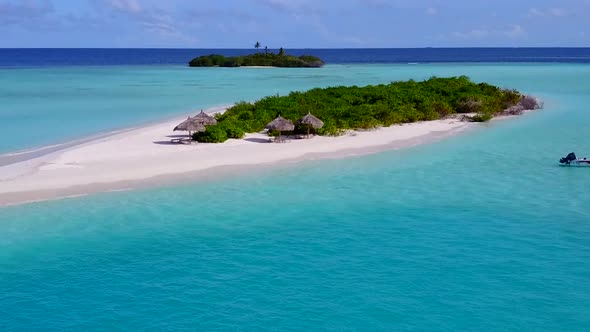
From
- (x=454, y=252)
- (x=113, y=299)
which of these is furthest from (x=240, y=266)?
(x=454, y=252)

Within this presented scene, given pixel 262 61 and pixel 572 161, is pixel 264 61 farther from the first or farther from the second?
pixel 572 161

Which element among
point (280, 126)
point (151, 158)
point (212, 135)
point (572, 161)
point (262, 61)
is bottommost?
point (151, 158)

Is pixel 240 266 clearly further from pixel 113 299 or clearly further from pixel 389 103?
pixel 389 103

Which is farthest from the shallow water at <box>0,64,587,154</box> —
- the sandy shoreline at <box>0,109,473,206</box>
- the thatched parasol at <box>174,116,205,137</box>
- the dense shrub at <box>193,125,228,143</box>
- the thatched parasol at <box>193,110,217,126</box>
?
the dense shrub at <box>193,125,228,143</box>

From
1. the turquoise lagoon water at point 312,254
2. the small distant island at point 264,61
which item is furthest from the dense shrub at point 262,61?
the turquoise lagoon water at point 312,254

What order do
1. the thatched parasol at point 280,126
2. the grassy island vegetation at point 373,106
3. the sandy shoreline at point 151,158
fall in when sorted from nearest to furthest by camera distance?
the sandy shoreline at point 151,158 → the thatched parasol at point 280,126 → the grassy island vegetation at point 373,106

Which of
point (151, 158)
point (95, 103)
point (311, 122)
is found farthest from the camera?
point (95, 103)

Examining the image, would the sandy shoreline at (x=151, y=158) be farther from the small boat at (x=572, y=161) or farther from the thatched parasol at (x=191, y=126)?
the small boat at (x=572, y=161)

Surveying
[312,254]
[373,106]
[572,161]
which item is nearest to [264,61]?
[373,106]
